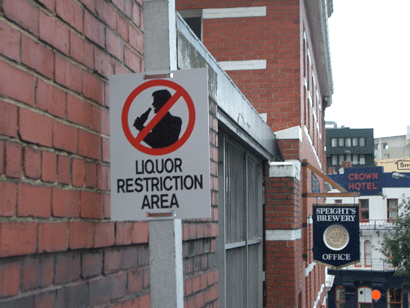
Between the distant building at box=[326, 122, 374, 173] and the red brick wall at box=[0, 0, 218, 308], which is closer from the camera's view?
the red brick wall at box=[0, 0, 218, 308]

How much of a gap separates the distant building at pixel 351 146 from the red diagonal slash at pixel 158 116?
262 ft

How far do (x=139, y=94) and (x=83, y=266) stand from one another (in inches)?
27.8

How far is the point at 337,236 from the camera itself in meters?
11.8

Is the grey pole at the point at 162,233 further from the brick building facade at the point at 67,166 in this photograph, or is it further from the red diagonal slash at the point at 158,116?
the brick building facade at the point at 67,166

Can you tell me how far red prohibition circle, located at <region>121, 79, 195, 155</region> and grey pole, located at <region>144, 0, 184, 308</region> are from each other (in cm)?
5

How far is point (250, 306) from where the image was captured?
8.09 meters

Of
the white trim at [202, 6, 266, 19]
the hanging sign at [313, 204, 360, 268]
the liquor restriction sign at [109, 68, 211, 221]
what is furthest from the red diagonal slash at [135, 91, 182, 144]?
Result: the hanging sign at [313, 204, 360, 268]

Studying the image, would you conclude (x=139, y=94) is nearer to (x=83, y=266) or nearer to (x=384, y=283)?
(x=83, y=266)

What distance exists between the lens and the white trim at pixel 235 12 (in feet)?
36.8

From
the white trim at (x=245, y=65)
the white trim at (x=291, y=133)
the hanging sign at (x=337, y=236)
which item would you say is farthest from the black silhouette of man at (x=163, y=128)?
the hanging sign at (x=337, y=236)

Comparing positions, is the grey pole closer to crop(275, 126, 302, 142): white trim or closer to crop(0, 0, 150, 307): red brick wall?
crop(0, 0, 150, 307): red brick wall

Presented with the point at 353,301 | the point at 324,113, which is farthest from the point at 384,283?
the point at 324,113

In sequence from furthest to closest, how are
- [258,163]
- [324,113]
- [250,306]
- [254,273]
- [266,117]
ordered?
[324,113] → [266,117] → [258,163] → [254,273] → [250,306]

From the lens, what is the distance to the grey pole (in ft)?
7.62
